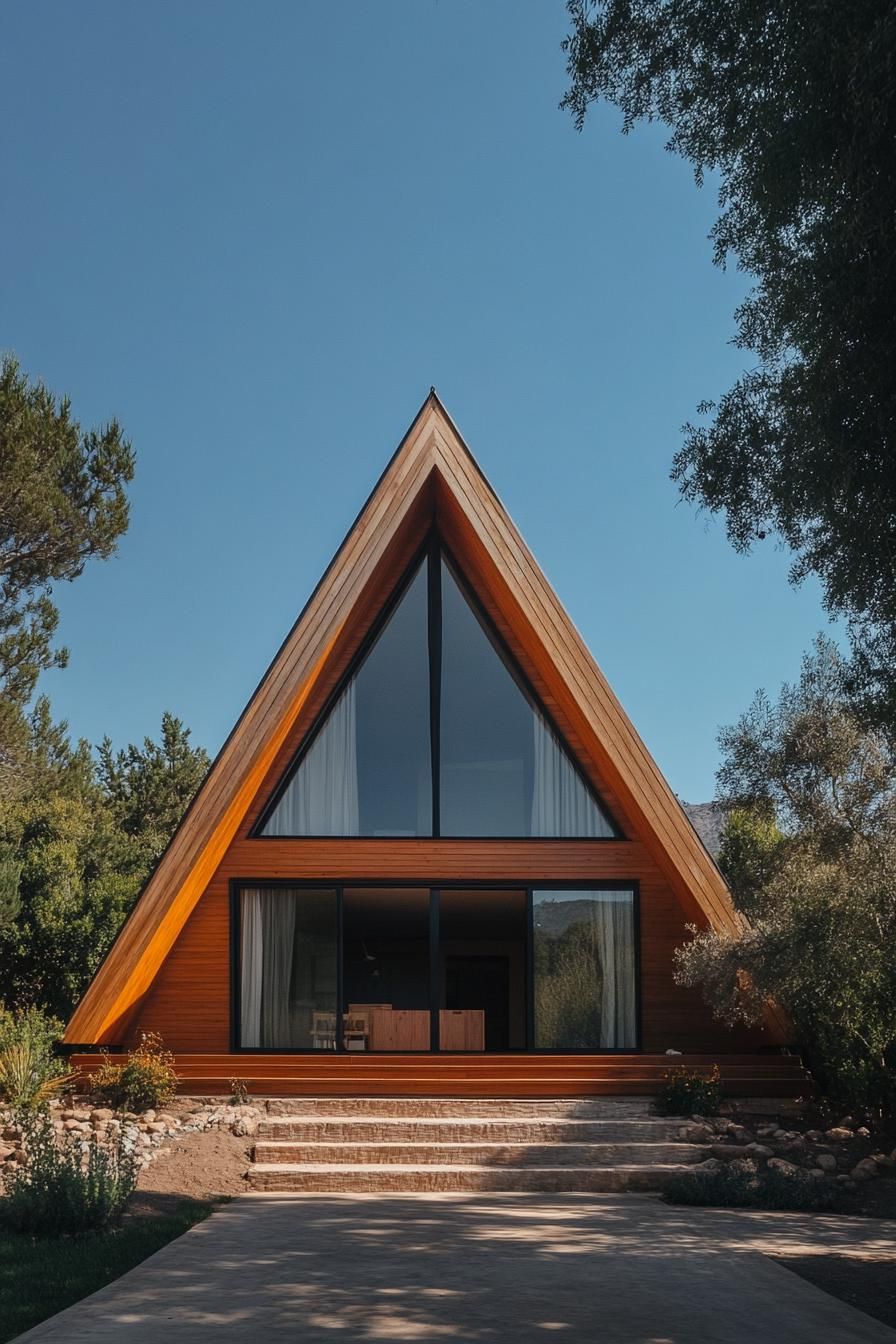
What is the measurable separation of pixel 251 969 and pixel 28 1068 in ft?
9.03

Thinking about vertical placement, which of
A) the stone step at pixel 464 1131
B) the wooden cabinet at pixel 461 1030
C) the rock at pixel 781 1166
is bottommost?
the rock at pixel 781 1166

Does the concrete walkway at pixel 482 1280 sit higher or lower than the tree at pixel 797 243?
lower

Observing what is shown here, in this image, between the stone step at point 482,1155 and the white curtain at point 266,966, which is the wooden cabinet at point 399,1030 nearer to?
the white curtain at point 266,966

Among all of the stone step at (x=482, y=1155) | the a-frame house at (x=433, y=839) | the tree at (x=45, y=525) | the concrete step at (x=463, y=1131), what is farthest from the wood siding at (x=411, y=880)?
the tree at (x=45, y=525)

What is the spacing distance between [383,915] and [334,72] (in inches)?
381

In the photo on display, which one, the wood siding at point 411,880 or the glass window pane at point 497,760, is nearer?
the wood siding at point 411,880

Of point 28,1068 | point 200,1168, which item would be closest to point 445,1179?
point 200,1168

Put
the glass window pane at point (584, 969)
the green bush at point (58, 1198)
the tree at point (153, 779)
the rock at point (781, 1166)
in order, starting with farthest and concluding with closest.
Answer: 1. the tree at point (153, 779)
2. the glass window pane at point (584, 969)
3. the rock at point (781, 1166)
4. the green bush at point (58, 1198)

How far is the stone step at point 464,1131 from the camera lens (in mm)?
11523

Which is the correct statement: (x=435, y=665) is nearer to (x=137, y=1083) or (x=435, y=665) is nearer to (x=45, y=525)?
(x=137, y=1083)

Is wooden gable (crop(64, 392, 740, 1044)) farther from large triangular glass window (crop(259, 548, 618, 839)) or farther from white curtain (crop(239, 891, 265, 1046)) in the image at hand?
A: white curtain (crop(239, 891, 265, 1046))

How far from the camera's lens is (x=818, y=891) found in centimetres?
1107

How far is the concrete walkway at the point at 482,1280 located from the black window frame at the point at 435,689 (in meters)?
5.15

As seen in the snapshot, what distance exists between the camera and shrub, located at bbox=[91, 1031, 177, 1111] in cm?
1218
